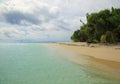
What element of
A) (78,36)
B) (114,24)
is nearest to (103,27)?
(114,24)

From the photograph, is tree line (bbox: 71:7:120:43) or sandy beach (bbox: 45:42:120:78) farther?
tree line (bbox: 71:7:120:43)

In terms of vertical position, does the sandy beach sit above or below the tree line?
below

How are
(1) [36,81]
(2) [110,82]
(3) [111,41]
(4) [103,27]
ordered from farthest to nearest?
(4) [103,27] < (3) [111,41] < (1) [36,81] < (2) [110,82]

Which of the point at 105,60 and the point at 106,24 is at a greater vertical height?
the point at 106,24

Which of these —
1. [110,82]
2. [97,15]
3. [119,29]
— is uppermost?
[97,15]

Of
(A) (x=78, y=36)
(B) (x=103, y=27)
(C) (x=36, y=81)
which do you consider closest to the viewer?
(C) (x=36, y=81)

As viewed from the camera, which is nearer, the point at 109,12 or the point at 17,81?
the point at 17,81

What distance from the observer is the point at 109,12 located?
4728 cm

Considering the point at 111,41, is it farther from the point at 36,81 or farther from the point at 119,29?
the point at 36,81

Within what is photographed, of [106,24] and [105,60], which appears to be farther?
[106,24]

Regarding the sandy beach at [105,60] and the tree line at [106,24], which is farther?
the tree line at [106,24]

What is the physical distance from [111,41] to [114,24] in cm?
396

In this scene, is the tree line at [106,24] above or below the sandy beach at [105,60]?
above

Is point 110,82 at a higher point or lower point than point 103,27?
lower
